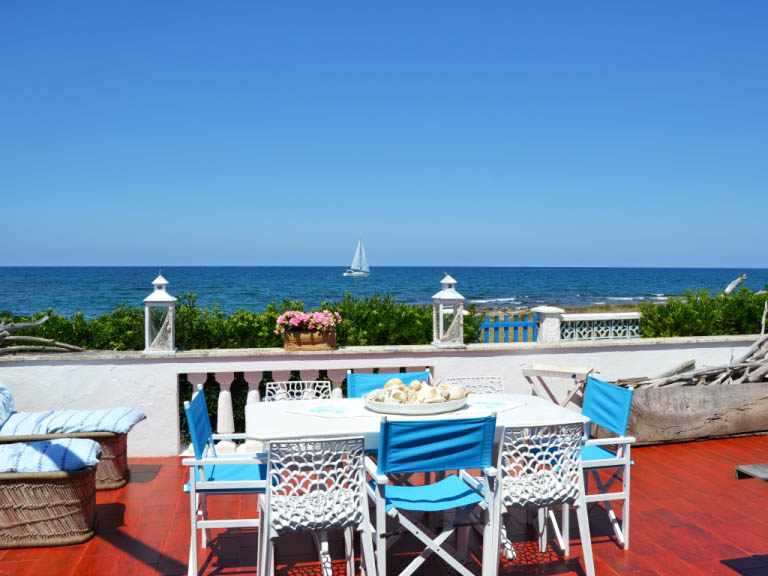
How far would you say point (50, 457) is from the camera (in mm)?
3268

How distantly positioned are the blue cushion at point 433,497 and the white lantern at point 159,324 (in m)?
2.64

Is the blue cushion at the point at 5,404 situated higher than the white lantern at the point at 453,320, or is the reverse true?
the white lantern at the point at 453,320

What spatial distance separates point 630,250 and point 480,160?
33.5 ft

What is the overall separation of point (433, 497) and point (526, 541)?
0.99 meters

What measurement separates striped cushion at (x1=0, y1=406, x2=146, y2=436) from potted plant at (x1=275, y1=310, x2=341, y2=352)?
130cm

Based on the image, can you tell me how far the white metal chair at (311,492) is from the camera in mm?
2504

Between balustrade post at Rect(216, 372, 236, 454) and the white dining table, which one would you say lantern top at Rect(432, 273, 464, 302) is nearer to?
the white dining table

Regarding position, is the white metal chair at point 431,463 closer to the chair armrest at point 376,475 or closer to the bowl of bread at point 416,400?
the chair armrest at point 376,475

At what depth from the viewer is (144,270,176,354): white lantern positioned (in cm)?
477

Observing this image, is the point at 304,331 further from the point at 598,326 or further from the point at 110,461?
the point at 598,326

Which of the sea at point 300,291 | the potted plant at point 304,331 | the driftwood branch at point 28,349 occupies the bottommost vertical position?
the sea at point 300,291

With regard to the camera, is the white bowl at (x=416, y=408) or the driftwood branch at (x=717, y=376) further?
the driftwood branch at (x=717, y=376)

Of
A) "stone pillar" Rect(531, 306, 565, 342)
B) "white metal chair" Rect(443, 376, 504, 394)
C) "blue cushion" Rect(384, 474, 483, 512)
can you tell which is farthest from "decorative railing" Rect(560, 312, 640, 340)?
"blue cushion" Rect(384, 474, 483, 512)

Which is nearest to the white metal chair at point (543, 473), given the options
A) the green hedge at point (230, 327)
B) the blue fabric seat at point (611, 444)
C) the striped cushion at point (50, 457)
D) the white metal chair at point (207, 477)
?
the blue fabric seat at point (611, 444)
